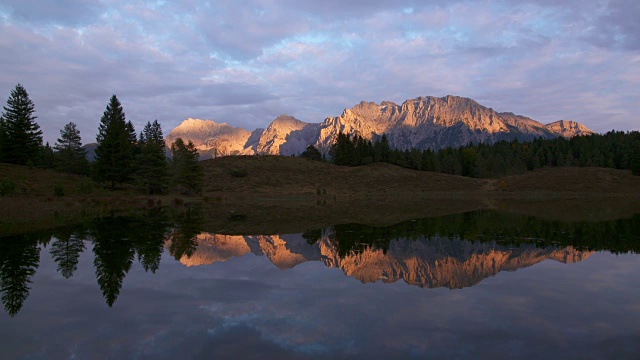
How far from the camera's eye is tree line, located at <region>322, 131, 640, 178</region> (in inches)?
5133

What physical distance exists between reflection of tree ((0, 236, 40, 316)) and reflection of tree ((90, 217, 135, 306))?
2.06m

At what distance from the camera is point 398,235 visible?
79.3 feet

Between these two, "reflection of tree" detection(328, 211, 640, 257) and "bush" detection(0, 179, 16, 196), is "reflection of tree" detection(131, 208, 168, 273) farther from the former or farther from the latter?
"bush" detection(0, 179, 16, 196)

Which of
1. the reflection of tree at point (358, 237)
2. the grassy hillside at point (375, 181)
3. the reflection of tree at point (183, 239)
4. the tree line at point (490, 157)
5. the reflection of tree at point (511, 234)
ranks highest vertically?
the tree line at point (490, 157)

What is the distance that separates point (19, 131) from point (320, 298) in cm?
7342

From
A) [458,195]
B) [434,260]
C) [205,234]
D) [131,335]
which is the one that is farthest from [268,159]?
[131,335]

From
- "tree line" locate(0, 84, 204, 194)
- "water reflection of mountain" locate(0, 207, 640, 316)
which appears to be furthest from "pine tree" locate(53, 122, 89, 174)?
"water reflection of mountain" locate(0, 207, 640, 316)

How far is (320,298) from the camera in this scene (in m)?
11.6

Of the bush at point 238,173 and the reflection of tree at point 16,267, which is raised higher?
the bush at point 238,173

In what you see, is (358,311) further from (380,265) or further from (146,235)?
(146,235)

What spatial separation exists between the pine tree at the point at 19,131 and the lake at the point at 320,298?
54.3 metres

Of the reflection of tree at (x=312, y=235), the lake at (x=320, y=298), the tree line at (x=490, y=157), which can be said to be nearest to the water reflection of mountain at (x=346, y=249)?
the reflection of tree at (x=312, y=235)

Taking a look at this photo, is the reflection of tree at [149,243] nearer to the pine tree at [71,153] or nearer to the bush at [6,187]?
the bush at [6,187]

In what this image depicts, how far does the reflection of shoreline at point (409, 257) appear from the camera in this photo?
46.8 ft
